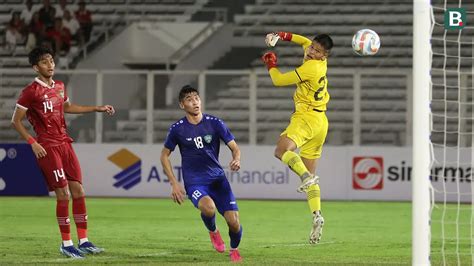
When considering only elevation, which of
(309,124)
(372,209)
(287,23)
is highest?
(287,23)

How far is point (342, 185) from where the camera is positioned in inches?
824

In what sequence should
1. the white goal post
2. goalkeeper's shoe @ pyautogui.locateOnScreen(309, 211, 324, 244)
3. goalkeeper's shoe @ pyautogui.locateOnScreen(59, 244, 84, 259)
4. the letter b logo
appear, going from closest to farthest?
the white goal post < the letter b logo < goalkeeper's shoe @ pyautogui.locateOnScreen(59, 244, 84, 259) < goalkeeper's shoe @ pyautogui.locateOnScreen(309, 211, 324, 244)

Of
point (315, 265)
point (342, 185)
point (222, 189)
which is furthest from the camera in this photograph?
point (342, 185)

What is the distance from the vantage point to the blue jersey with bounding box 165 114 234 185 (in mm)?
10820

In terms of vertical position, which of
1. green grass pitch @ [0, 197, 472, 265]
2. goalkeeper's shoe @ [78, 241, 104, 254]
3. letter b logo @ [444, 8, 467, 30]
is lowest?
green grass pitch @ [0, 197, 472, 265]

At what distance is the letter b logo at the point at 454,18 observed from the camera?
9.31 meters

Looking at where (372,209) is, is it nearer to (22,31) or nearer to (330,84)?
(330,84)

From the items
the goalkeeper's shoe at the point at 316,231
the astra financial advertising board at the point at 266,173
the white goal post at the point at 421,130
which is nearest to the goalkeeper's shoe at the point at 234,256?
the goalkeeper's shoe at the point at 316,231

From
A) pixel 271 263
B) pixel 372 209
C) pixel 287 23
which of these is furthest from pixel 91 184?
pixel 271 263

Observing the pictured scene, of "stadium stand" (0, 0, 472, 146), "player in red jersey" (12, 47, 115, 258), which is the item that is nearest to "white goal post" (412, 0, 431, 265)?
"player in red jersey" (12, 47, 115, 258)

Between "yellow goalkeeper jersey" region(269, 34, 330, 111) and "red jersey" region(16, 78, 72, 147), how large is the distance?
2.29m

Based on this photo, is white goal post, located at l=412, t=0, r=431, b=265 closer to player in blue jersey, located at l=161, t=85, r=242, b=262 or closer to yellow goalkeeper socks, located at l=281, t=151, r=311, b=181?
player in blue jersey, located at l=161, t=85, r=242, b=262

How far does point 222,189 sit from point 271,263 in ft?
3.44

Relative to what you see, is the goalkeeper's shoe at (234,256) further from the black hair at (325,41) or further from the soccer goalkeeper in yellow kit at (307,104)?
the black hair at (325,41)
